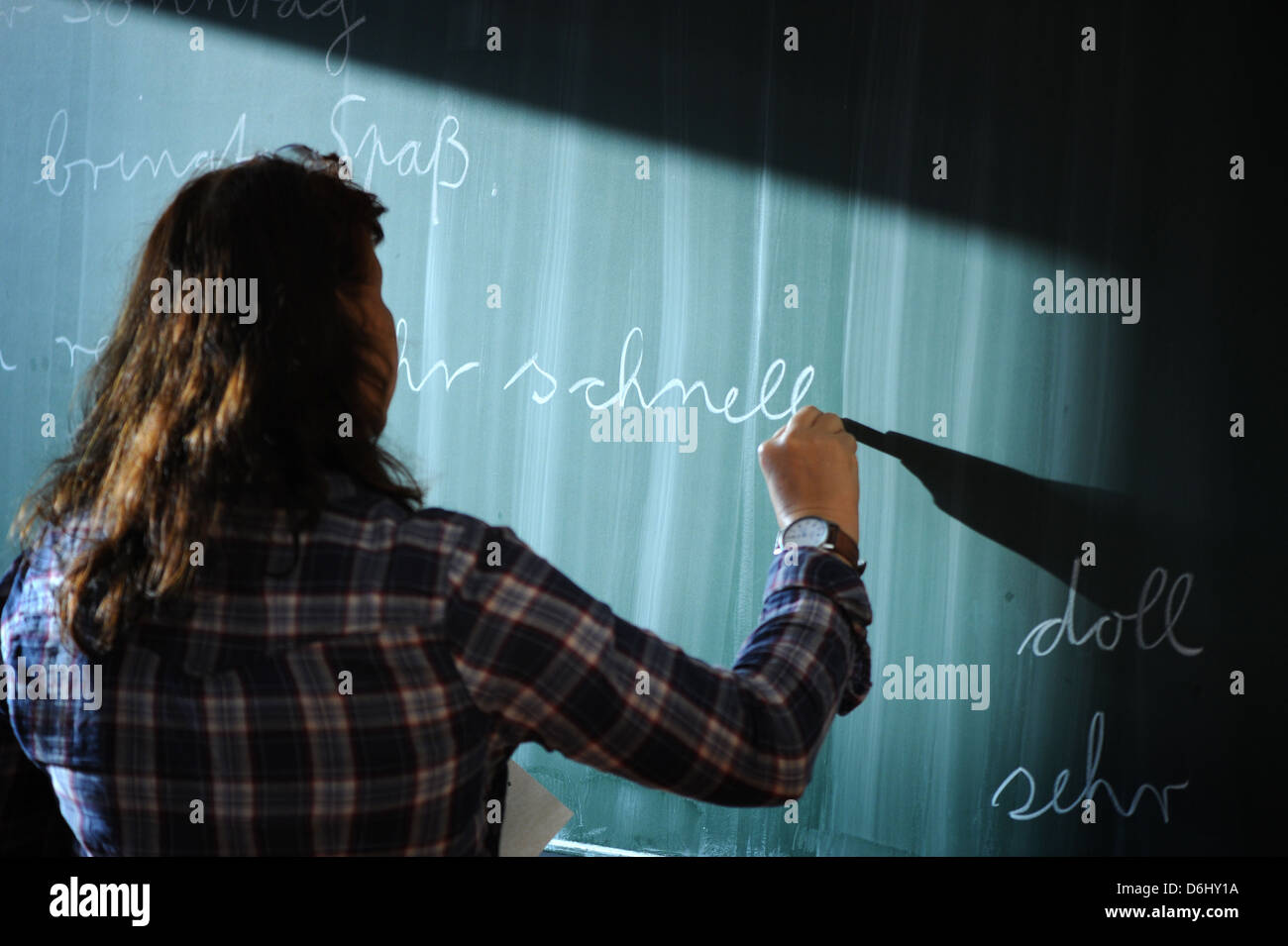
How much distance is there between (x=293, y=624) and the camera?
2.18 ft

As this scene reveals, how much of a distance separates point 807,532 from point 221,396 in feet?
1.66

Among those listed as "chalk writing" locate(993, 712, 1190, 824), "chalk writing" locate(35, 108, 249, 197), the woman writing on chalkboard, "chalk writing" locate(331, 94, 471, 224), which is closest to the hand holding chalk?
the woman writing on chalkboard

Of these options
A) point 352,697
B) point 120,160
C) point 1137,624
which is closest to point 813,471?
point 1137,624

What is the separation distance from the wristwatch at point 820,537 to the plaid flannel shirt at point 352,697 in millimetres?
241

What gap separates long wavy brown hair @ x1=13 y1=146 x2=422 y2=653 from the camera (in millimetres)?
685

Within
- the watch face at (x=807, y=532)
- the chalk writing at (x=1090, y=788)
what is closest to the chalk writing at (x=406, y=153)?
the watch face at (x=807, y=532)

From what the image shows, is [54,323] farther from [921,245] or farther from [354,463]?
[921,245]

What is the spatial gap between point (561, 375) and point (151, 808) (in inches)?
29.4

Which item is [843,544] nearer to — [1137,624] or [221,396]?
[1137,624]

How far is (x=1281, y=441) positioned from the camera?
101 centimetres

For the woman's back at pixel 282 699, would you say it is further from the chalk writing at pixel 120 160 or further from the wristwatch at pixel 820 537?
the chalk writing at pixel 120 160

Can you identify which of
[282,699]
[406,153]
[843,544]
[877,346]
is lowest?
[282,699]
